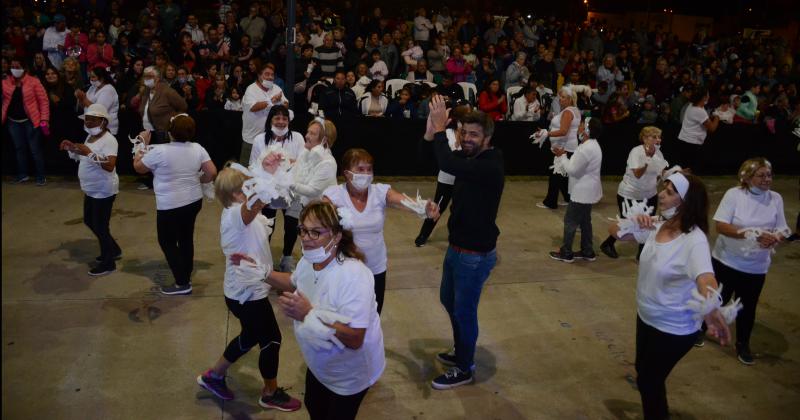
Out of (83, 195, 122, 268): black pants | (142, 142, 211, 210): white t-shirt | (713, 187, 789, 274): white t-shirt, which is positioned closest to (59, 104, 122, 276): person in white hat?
(83, 195, 122, 268): black pants

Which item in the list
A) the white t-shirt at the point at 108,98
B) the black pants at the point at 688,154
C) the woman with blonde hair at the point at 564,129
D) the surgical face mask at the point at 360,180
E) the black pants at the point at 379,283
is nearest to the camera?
the surgical face mask at the point at 360,180

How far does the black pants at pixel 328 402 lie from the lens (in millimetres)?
3268

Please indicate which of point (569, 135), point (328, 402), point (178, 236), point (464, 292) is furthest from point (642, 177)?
point (328, 402)

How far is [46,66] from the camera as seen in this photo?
34.8 ft

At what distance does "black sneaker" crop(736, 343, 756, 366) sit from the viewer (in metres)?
5.43

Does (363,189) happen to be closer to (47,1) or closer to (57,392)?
(57,392)

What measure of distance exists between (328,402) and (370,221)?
4.57 ft

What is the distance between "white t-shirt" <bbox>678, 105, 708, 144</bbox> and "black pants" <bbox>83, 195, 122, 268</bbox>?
27.3 ft

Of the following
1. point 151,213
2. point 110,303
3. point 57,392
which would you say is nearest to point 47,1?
point 151,213

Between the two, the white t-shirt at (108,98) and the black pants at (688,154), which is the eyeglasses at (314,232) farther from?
the black pants at (688,154)

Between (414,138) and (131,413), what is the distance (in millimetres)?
7306

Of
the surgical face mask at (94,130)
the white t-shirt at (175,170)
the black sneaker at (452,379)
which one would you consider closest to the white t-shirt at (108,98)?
the surgical face mask at (94,130)

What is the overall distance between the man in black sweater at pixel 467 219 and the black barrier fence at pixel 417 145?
212 inches

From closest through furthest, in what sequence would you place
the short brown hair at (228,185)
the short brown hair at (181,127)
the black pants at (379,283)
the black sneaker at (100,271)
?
1. the short brown hair at (228,185)
2. the black pants at (379,283)
3. the short brown hair at (181,127)
4. the black sneaker at (100,271)
